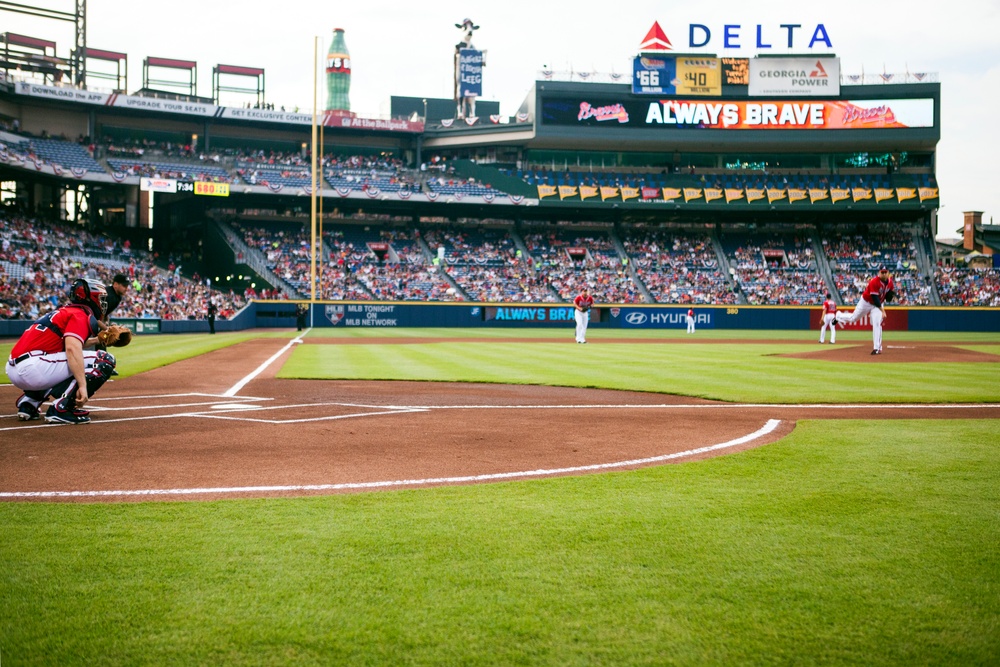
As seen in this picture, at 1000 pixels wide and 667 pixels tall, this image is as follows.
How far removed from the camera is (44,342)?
8.66 m

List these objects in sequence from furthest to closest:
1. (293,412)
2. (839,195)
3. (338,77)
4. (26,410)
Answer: (338,77) < (839,195) < (293,412) < (26,410)

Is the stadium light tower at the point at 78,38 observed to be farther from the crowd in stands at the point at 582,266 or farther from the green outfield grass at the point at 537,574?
the green outfield grass at the point at 537,574

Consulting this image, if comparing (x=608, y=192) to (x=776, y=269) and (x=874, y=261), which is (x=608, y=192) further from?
(x=874, y=261)

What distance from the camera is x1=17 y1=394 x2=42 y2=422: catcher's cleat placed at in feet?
29.1

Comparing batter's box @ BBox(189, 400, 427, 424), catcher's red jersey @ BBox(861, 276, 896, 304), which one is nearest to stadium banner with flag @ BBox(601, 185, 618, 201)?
catcher's red jersey @ BBox(861, 276, 896, 304)

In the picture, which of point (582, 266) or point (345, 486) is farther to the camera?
point (582, 266)

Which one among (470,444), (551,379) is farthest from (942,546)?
(551,379)

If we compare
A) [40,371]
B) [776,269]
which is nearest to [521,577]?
[40,371]

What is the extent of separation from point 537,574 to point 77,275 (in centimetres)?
4459

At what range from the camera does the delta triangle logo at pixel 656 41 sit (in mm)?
59875

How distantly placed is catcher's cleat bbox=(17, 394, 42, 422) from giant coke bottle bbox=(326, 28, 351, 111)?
260 ft

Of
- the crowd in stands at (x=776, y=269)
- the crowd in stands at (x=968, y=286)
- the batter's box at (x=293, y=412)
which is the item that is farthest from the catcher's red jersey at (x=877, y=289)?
the crowd in stands at (x=968, y=286)

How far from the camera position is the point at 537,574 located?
12.2 feet

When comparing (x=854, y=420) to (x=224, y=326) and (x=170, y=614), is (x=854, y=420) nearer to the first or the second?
(x=170, y=614)
